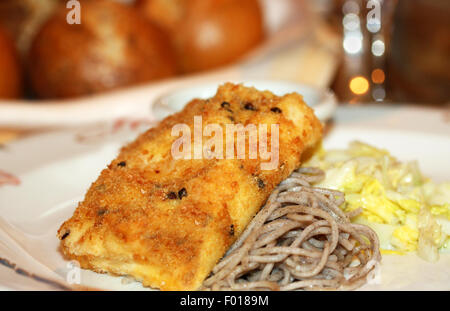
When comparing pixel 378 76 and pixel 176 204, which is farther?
pixel 378 76

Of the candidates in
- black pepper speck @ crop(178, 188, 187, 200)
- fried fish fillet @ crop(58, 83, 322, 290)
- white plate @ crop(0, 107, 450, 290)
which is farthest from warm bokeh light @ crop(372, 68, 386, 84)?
black pepper speck @ crop(178, 188, 187, 200)

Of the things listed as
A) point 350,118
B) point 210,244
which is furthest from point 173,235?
point 350,118

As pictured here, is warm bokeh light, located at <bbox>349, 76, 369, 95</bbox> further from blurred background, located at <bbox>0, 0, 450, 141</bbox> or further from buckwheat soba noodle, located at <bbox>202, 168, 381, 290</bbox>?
buckwheat soba noodle, located at <bbox>202, 168, 381, 290</bbox>

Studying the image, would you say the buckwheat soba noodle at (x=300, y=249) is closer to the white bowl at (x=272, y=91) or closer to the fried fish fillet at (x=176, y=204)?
the fried fish fillet at (x=176, y=204)

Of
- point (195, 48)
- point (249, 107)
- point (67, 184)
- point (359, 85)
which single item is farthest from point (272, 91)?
point (195, 48)

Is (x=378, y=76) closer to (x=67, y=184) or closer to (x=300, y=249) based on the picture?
(x=67, y=184)

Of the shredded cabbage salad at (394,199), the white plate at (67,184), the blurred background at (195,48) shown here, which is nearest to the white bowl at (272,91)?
the shredded cabbage salad at (394,199)
